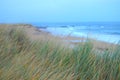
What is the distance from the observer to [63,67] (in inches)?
159

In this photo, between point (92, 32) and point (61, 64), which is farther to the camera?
point (92, 32)

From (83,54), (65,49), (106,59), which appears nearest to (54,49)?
(65,49)

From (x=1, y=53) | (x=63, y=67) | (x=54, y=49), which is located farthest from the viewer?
(x=54, y=49)

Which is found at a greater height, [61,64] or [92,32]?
[61,64]

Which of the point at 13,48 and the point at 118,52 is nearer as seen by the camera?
the point at 118,52

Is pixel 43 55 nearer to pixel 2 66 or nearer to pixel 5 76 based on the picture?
pixel 2 66

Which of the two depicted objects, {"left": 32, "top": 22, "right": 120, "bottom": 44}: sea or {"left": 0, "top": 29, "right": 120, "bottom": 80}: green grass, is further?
{"left": 32, "top": 22, "right": 120, "bottom": 44}: sea

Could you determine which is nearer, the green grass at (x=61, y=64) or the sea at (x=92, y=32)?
the green grass at (x=61, y=64)

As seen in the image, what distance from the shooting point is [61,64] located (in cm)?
427

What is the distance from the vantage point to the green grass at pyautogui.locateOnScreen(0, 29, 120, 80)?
10.8ft

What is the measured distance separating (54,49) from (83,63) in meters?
0.92

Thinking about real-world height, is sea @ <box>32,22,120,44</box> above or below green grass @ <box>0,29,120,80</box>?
below

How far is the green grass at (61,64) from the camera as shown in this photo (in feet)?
10.8

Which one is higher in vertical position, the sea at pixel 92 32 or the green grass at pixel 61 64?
the green grass at pixel 61 64
